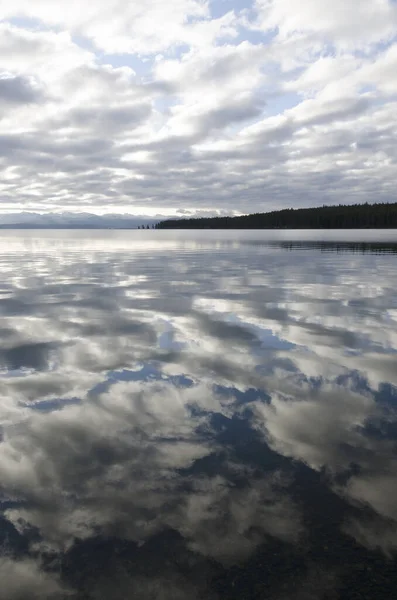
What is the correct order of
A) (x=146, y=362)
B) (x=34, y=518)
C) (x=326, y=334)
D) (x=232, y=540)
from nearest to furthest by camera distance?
(x=232, y=540)
(x=34, y=518)
(x=146, y=362)
(x=326, y=334)

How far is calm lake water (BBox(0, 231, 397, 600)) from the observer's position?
174 inches

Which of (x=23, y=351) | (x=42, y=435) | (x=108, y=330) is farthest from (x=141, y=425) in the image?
(x=108, y=330)

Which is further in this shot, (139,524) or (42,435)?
(42,435)

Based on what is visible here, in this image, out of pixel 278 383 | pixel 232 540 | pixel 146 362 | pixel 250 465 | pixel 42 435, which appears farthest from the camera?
pixel 146 362

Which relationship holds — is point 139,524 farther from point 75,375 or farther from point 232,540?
point 75,375

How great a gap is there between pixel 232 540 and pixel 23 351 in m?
9.08

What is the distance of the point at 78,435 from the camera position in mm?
7355

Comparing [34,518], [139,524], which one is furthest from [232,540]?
[34,518]

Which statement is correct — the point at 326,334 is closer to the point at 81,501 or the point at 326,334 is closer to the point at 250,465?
the point at 250,465

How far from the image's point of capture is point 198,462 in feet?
21.3

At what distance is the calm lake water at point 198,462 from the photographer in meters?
4.42

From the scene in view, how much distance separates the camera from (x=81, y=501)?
558 centimetres

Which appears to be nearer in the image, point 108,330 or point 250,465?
point 250,465

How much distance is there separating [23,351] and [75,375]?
2.81m
